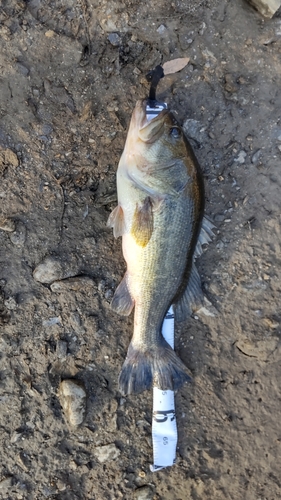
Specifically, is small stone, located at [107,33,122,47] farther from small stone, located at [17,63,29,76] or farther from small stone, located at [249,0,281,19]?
small stone, located at [249,0,281,19]

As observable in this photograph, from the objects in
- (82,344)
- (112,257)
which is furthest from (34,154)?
(82,344)

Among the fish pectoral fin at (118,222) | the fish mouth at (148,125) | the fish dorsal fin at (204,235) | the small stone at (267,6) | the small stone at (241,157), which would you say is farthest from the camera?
the small stone at (241,157)

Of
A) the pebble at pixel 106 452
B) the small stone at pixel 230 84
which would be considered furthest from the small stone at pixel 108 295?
the small stone at pixel 230 84

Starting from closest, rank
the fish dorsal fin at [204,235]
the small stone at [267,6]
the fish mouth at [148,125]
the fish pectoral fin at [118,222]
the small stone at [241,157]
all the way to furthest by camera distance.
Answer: the fish mouth at [148,125] < the fish pectoral fin at [118,222] < the fish dorsal fin at [204,235] < the small stone at [267,6] < the small stone at [241,157]

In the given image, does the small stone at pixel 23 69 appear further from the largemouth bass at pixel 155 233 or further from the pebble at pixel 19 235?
the pebble at pixel 19 235

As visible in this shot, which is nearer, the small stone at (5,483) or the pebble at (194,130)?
the small stone at (5,483)

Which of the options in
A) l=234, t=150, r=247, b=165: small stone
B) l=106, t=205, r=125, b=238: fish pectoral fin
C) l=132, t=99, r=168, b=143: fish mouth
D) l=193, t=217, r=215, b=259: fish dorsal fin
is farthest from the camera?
l=234, t=150, r=247, b=165: small stone

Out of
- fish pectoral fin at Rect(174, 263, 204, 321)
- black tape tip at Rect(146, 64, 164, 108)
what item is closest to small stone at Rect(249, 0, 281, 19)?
black tape tip at Rect(146, 64, 164, 108)
